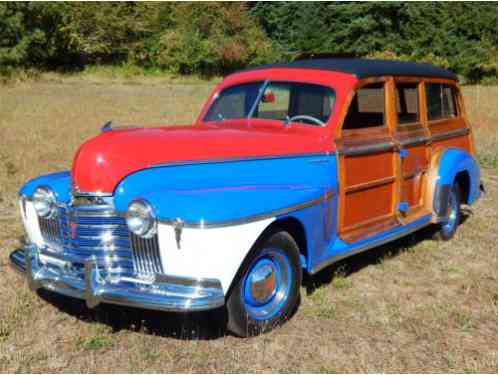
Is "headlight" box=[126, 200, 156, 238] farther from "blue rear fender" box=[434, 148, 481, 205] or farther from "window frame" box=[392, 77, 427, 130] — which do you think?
"blue rear fender" box=[434, 148, 481, 205]

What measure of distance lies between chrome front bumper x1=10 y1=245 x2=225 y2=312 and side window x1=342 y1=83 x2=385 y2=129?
2.04 m

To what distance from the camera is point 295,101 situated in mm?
4637

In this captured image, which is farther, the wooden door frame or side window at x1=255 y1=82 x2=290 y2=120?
side window at x1=255 y1=82 x2=290 y2=120

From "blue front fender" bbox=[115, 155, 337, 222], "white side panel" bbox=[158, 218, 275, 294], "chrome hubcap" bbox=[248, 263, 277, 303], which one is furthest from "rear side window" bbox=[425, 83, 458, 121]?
"white side panel" bbox=[158, 218, 275, 294]

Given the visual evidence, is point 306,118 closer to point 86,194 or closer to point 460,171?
point 86,194

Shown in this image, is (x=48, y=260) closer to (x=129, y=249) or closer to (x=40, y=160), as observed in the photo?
(x=129, y=249)

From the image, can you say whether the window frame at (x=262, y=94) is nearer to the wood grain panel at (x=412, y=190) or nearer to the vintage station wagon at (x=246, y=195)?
the vintage station wagon at (x=246, y=195)

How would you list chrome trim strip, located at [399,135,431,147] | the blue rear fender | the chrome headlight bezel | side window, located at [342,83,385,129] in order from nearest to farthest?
1. the chrome headlight bezel
2. side window, located at [342,83,385,129]
3. chrome trim strip, located at [399,135,431,147]
4. the blue rear fender

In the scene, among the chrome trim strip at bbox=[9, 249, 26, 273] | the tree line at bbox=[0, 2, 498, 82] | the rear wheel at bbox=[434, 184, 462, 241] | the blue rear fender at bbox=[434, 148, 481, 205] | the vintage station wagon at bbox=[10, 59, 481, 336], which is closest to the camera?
the vintage station wagon at bbox=[10, 59, 481, 336]

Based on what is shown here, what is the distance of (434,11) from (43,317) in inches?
1294

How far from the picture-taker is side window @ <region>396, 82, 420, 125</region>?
5.14 meters

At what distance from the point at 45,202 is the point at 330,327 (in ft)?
6.84

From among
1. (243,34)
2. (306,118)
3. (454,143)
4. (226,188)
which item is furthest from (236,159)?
(243,34)

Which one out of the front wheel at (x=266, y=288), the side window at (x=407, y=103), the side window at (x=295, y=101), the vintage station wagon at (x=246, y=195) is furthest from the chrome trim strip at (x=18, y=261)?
the side window at (x=407, y=103)
